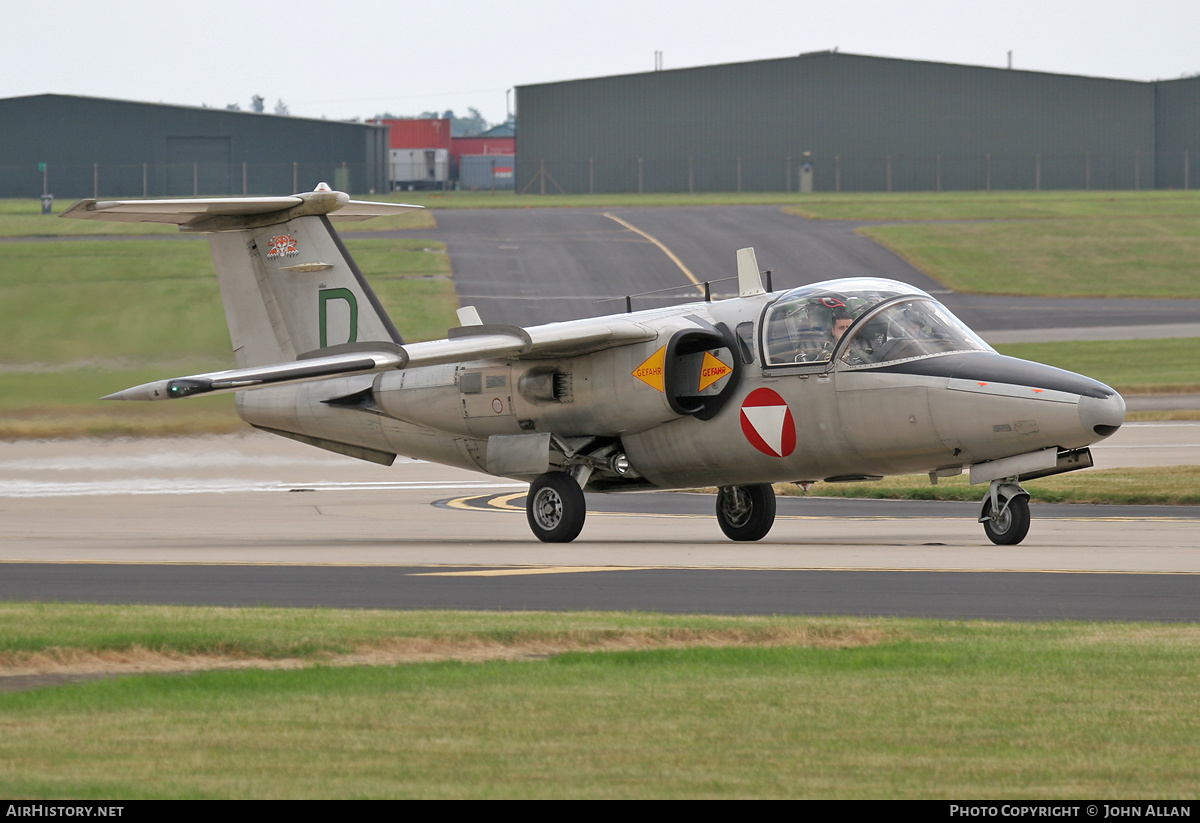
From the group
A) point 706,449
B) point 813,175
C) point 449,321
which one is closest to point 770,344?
point 706,449

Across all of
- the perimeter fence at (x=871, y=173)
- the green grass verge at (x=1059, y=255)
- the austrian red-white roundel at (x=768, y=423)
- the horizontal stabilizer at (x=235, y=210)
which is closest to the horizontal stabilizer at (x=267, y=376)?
the horizontal stabilizer at (x=235, y=210)

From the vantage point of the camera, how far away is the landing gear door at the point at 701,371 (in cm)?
1927

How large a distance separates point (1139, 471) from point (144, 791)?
24.5 m

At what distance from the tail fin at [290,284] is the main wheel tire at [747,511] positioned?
5470 millimetres

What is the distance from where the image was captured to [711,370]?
19.4 metres

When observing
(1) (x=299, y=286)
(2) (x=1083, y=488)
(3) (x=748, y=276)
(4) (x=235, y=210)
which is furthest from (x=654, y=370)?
(2) (x=1083, y=488)

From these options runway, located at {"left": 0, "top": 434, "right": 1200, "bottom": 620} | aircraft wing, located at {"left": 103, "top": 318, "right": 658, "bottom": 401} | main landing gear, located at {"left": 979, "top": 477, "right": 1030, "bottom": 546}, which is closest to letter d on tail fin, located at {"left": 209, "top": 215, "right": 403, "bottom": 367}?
aircraft wing, located at {"left": 103, "top": 318, "right": 658, "bottom": 401}

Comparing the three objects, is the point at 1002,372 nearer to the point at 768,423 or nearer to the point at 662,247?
the point at 768,423

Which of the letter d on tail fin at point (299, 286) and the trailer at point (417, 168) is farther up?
the trailer at point (417, 168)

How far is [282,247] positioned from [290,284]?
0.56 m

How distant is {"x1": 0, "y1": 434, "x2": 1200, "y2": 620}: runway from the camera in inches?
551

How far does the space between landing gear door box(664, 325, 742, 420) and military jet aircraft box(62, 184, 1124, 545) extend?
0.03m

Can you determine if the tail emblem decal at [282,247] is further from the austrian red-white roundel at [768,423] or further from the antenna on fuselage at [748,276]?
the austrian red-white roundel at [768,423]

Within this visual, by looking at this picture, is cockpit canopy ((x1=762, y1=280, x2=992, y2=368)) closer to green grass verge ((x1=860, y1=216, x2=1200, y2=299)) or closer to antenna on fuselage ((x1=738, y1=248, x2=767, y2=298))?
antenna on fuselage ((x1=738, y1=248, x2=767, y2=298))
